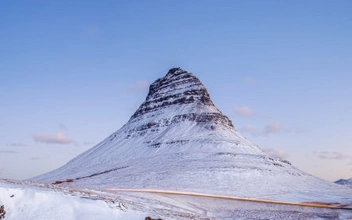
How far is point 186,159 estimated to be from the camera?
10556 centimetres

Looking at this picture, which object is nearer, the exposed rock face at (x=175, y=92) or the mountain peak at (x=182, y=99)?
the mountain peak at (x=182, y=99)

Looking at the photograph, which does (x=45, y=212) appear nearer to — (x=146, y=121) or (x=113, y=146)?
(x=113, y=146)

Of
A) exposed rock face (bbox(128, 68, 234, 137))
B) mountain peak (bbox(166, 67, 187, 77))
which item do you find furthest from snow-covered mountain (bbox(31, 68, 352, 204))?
mountain peak (bbox(166, 67, 187, 77))

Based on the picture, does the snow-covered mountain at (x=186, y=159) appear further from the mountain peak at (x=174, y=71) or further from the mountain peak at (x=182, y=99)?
the mountain peak at (x=174, y=71)

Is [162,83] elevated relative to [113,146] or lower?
elevated

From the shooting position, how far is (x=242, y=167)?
3861 inches

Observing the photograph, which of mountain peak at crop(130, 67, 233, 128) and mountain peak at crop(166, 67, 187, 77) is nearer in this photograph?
mountain peak at crop(130, 67, 233, 128)

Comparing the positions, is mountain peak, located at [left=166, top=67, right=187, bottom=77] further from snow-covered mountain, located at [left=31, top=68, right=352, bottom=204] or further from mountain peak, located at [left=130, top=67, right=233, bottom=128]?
snow-covered mountain, located at [left=31, top=68, right=352, bottom=204]

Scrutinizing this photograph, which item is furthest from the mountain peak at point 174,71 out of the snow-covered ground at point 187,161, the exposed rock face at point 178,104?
the snow-covered ground at point 187,161

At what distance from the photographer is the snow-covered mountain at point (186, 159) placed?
79688 mm

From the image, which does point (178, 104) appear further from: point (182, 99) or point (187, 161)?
point (187, 161)

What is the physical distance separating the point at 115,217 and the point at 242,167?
8809 centimetres

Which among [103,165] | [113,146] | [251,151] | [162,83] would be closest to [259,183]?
[251,151]

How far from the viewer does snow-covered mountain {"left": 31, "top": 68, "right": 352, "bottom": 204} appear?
3137 inches
